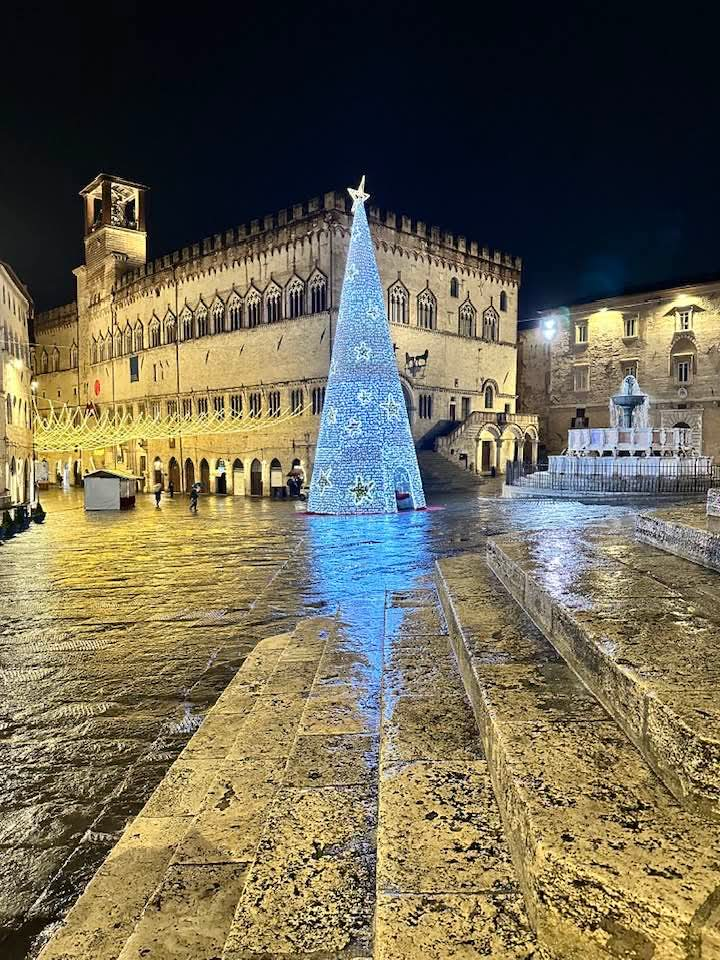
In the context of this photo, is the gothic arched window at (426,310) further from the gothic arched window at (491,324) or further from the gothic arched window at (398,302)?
the gothic arched window at (491,324)

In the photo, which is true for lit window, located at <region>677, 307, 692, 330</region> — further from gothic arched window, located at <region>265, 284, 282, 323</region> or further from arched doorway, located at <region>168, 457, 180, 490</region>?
arched doorway, located at <region>168, 457, 180, 490</region>

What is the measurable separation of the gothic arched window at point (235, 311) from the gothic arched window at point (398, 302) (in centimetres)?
873

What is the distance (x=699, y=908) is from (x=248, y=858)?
5.75 feet

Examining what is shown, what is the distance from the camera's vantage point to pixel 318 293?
3164cm

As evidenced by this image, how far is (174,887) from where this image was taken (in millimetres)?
2467

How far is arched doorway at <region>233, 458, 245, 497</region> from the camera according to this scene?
35.8 meters

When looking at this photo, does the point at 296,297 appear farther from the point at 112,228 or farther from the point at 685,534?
the point at 685,534

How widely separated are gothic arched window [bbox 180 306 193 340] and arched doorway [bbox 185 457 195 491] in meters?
7.73

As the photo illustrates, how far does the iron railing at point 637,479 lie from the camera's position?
63.7 ft

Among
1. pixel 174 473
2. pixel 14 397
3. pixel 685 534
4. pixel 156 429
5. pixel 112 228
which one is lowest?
pixel 685 534

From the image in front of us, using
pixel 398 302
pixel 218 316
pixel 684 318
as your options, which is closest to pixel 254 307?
pixel 218 316

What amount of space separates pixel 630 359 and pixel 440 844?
142 ft

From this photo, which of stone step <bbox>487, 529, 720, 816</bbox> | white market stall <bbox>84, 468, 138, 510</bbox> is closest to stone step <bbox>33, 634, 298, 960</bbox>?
stone step <bbox>487, 529, 720, 816</bbox>

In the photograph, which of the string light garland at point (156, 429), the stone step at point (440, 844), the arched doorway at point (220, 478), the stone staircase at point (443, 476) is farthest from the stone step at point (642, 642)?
the arched doorway at point (220, 478)
